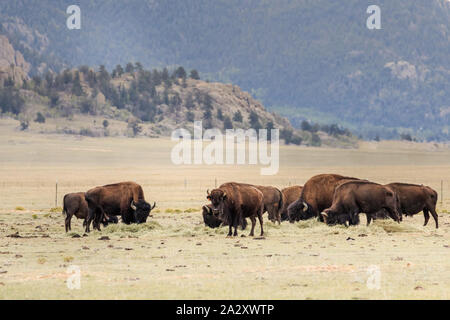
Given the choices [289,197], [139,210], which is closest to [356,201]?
[289,197]

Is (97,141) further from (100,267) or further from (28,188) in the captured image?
(100,267)

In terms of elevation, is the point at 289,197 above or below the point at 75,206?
below

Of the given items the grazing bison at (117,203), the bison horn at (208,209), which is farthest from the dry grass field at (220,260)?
the bison horn at (208,209)

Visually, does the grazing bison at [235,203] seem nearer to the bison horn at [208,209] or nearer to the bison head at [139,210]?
the bison horn at [208,209]

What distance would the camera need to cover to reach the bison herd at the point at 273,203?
29.5 metres

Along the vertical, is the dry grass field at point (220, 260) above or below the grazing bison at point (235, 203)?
below

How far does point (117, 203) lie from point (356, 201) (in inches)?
328

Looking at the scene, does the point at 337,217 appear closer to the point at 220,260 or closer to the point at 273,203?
the point at 273,203

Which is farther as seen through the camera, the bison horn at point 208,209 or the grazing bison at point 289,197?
the grazing bison at point 289,197

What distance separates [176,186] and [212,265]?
67042 mm

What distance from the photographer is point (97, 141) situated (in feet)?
627

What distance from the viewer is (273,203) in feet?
114

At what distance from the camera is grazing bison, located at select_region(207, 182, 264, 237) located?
1123 inches

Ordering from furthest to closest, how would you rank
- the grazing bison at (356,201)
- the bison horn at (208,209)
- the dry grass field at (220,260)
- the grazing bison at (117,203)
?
the grazing bison at (117,203), the grazing bison at (356,201), the bison horn at (208,209), the dry grass field at (220,260)
